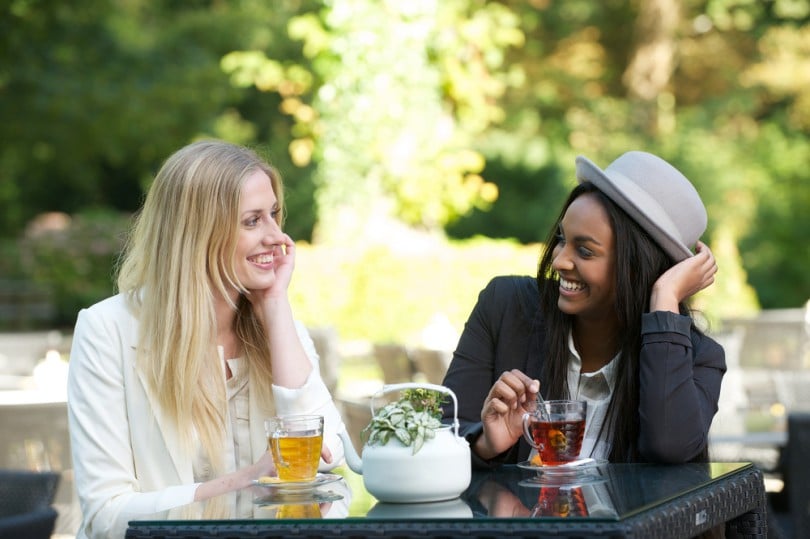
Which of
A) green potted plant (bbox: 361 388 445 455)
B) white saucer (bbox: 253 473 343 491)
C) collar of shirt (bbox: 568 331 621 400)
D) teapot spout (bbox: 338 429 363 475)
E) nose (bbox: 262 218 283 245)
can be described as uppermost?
nose (bbox: 262 218 283 245)

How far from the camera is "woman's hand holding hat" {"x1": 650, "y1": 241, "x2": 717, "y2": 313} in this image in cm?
247

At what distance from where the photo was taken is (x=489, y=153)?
17562 mm

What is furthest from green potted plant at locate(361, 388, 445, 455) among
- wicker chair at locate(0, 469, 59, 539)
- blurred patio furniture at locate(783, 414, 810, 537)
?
blurred patio furniture at locate(783, 414, 810, 537)

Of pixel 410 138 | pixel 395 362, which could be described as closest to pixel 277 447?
pixel 395 362

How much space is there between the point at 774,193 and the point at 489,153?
4479 mm

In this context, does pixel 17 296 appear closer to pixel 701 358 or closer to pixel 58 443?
pixel 58 443

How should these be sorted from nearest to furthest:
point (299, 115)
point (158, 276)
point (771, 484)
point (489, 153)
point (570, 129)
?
point (158, 276) < point (771, 484) < point (299, 115) < point (489, 153) < point (570, 129)

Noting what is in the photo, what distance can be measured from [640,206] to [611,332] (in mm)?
305

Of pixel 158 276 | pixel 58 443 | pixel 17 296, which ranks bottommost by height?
pixel 58 443

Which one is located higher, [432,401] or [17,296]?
[17,296]

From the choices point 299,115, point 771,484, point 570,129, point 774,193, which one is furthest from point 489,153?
point 771,484

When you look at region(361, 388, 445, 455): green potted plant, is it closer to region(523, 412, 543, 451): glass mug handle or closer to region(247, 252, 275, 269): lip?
region(523, 412, 543, 451): glass mug handle

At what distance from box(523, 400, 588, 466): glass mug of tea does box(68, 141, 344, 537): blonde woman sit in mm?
426

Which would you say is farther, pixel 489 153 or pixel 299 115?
pixel 489 153
